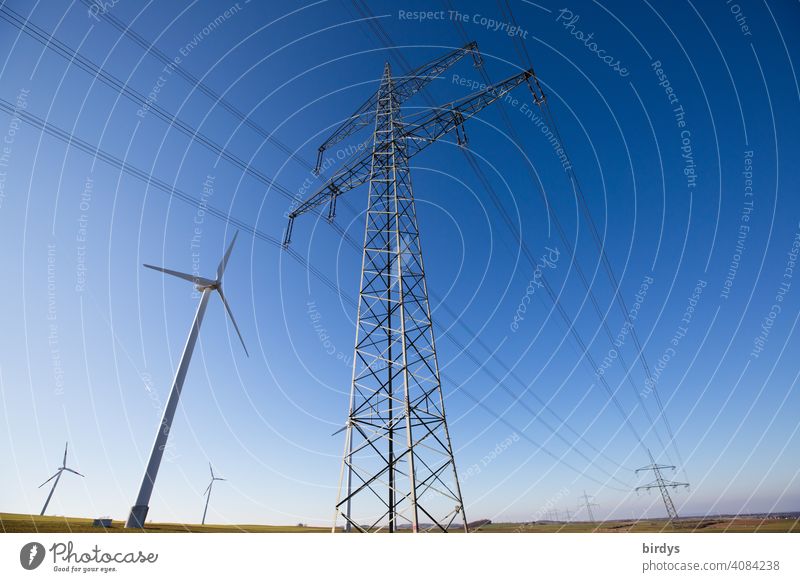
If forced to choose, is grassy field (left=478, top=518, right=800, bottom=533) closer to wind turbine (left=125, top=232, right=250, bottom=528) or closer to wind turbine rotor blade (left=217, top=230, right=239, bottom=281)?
wind turbine (left=125, top=232, right=250, bottom=528)
